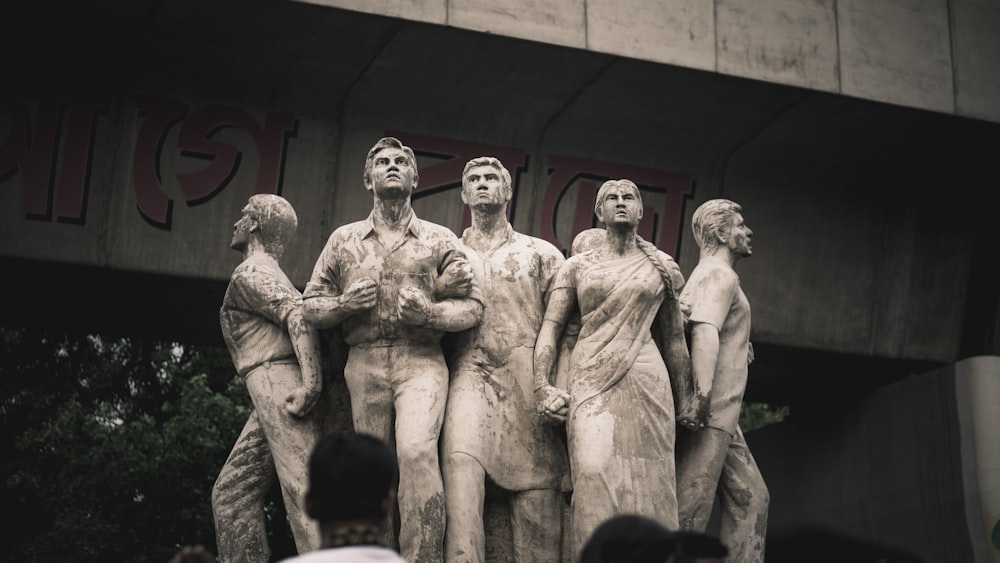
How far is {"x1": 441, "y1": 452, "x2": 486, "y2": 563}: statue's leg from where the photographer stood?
9.77 meters

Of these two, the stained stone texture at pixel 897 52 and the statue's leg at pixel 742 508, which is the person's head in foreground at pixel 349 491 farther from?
the stained stone texture at pixel 897 52

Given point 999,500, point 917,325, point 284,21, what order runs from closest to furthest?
point 284,21, point 999,500, point 917,325

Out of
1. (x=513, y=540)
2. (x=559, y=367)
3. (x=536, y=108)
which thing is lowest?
(x=513, y=540)

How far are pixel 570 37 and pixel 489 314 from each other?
639cm

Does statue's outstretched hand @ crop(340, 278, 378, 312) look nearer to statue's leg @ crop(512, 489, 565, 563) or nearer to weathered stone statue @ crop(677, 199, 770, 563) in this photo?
statue's leg @ crop(512, 489, 565, 563)

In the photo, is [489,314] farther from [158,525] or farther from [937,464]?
[158,525]

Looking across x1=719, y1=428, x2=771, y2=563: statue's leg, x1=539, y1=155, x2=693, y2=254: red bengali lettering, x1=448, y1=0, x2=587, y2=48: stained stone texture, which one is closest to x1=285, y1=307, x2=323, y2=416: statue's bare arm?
x1=719, y1=428, x2=771, y2=563: statue's leg

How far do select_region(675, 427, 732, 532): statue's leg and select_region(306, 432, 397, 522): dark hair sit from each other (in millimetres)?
Answer: 6030

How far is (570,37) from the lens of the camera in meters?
16.3

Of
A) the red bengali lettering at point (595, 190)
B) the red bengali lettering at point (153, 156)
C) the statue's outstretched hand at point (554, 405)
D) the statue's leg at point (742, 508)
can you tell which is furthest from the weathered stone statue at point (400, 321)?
the red bengali lettering at point (595, 190)

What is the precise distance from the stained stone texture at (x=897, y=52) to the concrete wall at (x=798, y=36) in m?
0.01

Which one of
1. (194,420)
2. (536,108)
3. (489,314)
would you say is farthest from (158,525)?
(489,314)

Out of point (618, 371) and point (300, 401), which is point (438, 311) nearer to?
point (300, 401)

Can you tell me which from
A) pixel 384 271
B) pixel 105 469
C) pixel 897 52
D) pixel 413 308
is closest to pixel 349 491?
pixel 413 308
